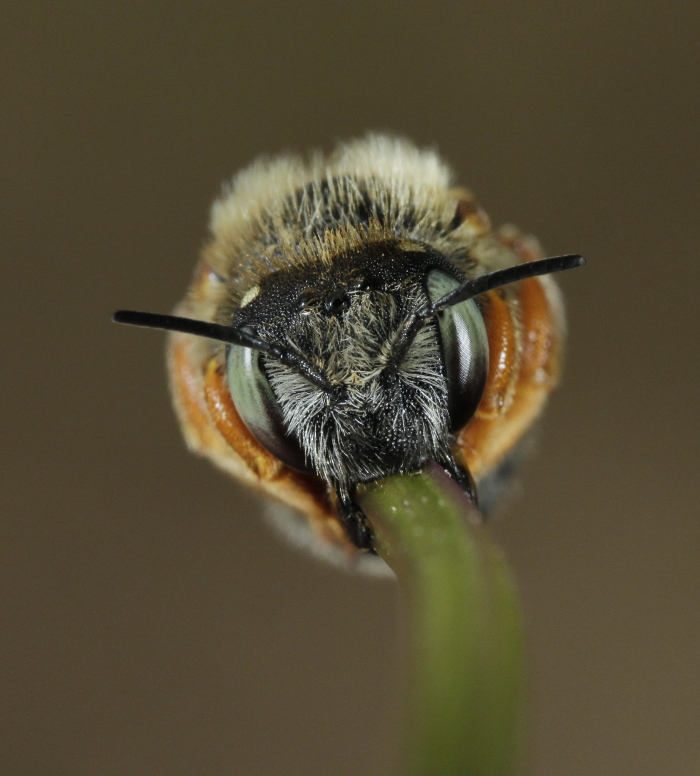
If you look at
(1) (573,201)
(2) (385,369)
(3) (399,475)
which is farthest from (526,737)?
(1) (573,201)

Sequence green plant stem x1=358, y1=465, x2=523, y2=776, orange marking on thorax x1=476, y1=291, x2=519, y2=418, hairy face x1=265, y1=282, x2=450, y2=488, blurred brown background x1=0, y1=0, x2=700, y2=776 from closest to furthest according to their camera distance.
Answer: green plant stem x1=358, y1=465, x2=523, y2=776 → hairy face x1=265, y1=282, x2=450, y2=488 → orange marking on thorax x1=476, y1=291, x2=519, y2=418 → blurred brown background x1=0, y1=0, x2=700, y2=776

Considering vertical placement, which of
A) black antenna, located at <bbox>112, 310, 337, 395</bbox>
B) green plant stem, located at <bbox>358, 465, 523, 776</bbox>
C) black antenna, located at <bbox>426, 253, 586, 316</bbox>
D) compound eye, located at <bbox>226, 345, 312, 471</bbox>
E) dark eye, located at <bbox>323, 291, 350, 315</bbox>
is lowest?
green plant stem, located at <bbox>358, 465, 523, 776</bbox>

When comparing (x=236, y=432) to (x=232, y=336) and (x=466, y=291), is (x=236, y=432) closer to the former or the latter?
(x=232, y=336)

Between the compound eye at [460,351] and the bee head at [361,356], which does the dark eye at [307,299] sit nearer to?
the bee head at [361,356]

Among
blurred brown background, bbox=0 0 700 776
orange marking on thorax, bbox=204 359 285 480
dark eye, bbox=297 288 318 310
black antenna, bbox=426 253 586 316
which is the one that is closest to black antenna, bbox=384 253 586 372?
black antenna, bbox=426 253 586 316

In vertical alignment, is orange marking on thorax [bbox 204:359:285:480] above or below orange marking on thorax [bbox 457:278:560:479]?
below

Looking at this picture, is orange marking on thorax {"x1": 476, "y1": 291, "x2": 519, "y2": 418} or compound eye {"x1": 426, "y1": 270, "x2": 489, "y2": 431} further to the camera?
orange marking on thorax {"x1": 476, "y1": 291, "x2": 519, "y2": 418}

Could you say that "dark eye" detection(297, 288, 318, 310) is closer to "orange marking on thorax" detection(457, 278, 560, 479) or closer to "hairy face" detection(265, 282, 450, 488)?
"hairy face" detection(265, 282, 450, 488)

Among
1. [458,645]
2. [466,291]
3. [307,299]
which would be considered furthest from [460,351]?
[458,645]
